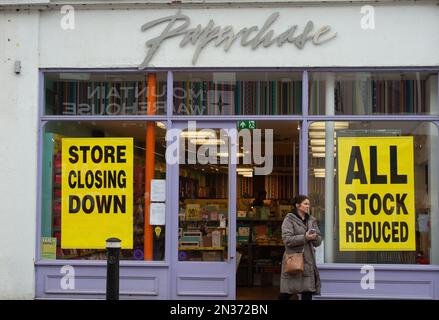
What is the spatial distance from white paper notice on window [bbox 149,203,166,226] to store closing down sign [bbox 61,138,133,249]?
297 mm

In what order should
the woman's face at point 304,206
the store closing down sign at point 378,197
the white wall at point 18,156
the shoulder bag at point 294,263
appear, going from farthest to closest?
the white wall at point 18,156, the store closing down sign at point 378,197, the woman's face at point 304,206, the shoulder bag at point 294,263

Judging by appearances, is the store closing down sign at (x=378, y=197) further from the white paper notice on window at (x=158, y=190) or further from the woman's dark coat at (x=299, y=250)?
the white paper notice on window at (x=158, y=190)

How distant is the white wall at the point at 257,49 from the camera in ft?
32.6

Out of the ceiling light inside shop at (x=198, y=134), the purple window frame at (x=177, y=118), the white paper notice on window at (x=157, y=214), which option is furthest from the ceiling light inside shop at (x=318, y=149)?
the white paper notice on window at (x=157, y=214)

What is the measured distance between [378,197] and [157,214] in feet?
10.1

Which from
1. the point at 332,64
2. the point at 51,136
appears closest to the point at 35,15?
the point at 51,136

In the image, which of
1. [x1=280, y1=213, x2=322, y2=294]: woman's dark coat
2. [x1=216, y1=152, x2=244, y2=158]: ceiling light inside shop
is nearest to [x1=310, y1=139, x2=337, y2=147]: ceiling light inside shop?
[x1=216, y1=152, x2=244, y2=158]: ceiling light inside shop

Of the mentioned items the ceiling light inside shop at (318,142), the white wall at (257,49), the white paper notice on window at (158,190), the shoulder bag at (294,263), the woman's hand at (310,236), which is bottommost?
the shoulder bag at (294,263)

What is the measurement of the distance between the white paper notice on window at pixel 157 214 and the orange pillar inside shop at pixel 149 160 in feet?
0.20

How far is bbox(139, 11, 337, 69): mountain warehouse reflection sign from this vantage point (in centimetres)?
1000

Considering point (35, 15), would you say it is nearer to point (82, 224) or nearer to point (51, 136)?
point (51, 136)

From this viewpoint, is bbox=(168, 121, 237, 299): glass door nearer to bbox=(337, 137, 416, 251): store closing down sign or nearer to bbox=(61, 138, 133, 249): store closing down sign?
bbox=(61, 138, 133, 249): store closing down sign

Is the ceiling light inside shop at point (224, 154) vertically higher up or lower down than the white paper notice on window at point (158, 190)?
higher up

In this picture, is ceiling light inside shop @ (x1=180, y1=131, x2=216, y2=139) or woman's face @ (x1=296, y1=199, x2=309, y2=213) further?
ceiling light inside shop @ (x1=180, y1=131, x2=216, y2=139)
